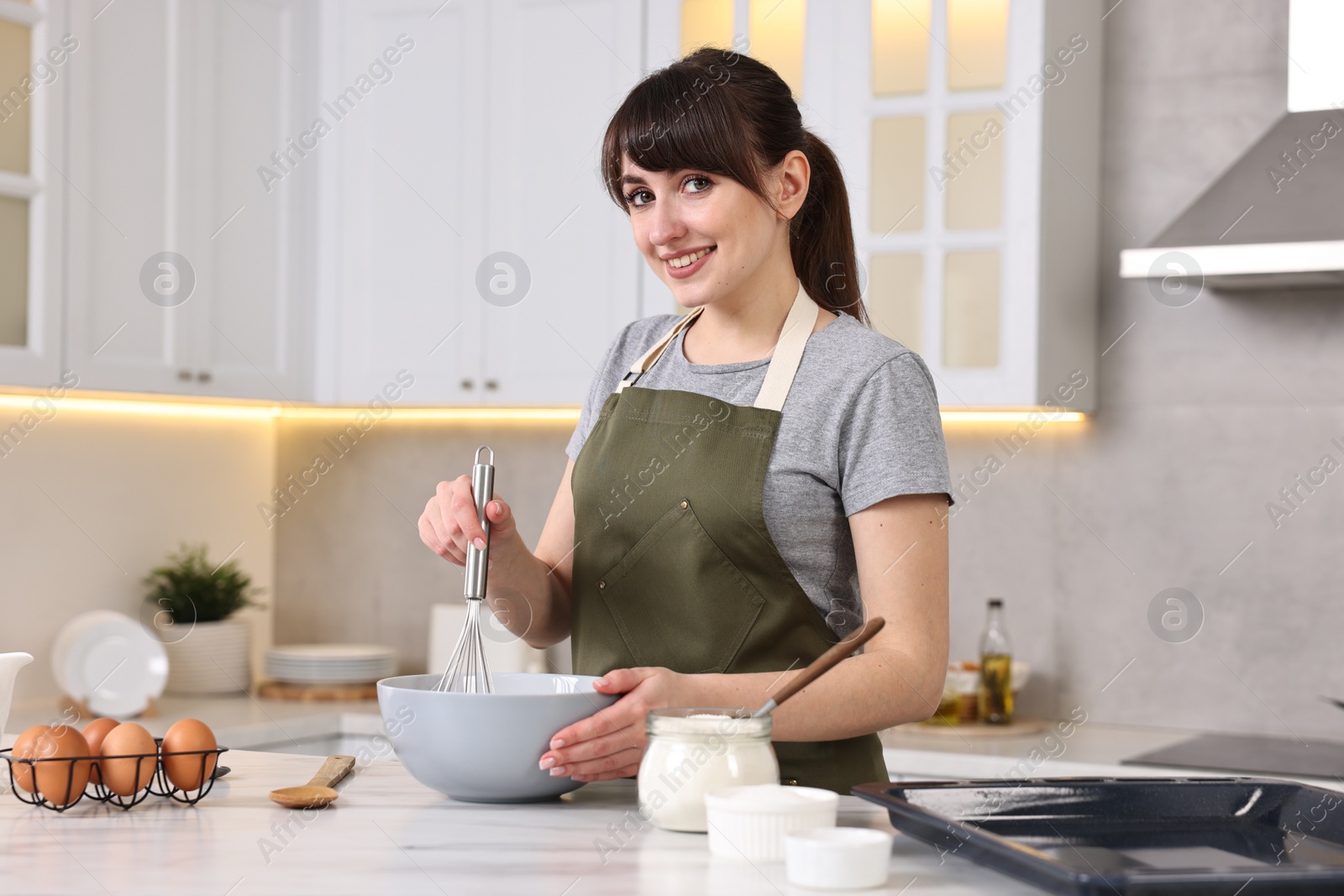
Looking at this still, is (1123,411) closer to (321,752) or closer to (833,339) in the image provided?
(833,339)

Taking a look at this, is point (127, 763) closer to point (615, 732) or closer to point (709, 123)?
point (615, 732)


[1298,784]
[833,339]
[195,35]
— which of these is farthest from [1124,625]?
[195,35]

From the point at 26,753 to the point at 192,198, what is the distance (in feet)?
6.10

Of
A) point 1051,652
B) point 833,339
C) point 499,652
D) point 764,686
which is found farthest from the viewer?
point 499,652

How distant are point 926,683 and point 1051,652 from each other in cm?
159

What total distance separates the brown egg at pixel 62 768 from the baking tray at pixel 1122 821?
566mm

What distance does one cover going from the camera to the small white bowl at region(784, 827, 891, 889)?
0.82 meters

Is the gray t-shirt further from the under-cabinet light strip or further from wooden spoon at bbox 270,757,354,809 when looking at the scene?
the under-cabinet light strip

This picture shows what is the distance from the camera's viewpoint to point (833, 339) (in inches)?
53.3

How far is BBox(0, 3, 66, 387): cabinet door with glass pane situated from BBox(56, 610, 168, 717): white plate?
0.54 meters

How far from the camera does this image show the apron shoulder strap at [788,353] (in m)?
1.33

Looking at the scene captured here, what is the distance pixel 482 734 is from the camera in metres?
1.03

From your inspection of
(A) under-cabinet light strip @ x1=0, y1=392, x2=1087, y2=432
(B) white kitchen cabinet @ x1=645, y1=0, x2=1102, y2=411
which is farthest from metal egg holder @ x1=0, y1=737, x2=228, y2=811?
(A) under-cabinet light strip @ x1=0, y1=392, x2=1087, y2=432

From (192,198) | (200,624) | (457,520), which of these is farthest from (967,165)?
(200,624)
